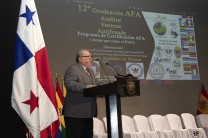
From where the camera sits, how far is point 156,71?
23.4 feet

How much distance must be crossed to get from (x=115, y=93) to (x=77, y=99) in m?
0.75

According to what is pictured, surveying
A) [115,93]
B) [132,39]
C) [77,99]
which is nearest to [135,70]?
[132,39]

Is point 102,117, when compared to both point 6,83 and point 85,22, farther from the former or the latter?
point 6,83

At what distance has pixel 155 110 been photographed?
7.10 m

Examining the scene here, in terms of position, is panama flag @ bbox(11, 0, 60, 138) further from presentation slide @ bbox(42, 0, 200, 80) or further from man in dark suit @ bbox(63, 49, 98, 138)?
presentation slide @ bbox(42, 0, 200, 80)

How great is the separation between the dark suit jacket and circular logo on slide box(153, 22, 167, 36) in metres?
3.85

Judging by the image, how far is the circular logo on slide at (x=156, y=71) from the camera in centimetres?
708

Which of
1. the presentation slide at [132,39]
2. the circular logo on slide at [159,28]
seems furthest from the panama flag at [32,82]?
the circular logo on slide at [159,28]

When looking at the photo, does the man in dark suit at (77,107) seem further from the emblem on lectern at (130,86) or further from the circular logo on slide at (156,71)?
the circular logo on slide at (156,71)

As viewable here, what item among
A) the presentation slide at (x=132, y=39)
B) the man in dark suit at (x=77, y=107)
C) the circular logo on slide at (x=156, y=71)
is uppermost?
the presentation slide at (x=132, y=39)

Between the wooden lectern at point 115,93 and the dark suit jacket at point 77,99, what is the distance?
0.35m

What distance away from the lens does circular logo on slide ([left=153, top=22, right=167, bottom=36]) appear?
7.27m

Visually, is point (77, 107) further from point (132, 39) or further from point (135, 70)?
point (132, 39)

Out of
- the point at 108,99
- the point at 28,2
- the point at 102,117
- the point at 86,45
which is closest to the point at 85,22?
the point at 86,45
